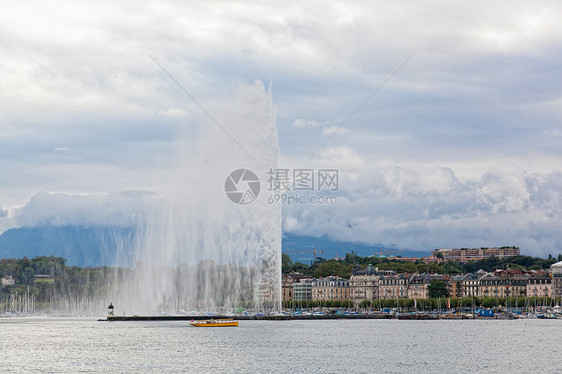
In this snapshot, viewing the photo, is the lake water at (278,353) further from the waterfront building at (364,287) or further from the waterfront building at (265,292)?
the waterfront building at (364,287)

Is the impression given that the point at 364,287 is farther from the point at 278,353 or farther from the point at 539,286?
the point at 278,353

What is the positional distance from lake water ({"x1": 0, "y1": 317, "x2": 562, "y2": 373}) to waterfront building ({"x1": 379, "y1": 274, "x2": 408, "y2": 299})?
360 feet

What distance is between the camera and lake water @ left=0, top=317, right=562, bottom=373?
1832 inches

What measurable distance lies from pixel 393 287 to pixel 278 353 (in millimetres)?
138144

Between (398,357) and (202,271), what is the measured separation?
145 ft

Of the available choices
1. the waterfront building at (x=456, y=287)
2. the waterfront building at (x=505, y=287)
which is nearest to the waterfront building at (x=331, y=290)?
the waterfront building at (x=456, y=287)

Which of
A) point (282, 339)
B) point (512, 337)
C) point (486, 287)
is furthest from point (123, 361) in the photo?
point (486, 287)

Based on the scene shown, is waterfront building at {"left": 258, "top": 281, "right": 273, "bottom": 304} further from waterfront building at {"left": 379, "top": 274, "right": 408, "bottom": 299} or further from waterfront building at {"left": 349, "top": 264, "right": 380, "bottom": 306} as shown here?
waterfront building at {"left": 379, "top": 274, "right": 408, "bottom": 299}

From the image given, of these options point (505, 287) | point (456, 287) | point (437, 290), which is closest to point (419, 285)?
Answer: point (456, 287)

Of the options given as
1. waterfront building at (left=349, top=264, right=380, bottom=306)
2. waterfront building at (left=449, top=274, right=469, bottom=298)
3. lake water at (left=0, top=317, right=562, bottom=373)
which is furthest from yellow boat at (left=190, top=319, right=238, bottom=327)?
waterfront building at (left=449, top=274, right=469, bottom=298)

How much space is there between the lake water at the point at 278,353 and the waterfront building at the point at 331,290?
113 meters

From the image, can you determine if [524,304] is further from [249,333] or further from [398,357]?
[398,357]

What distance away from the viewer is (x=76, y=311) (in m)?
165

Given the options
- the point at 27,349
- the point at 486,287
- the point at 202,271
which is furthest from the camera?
the point at 486,287
